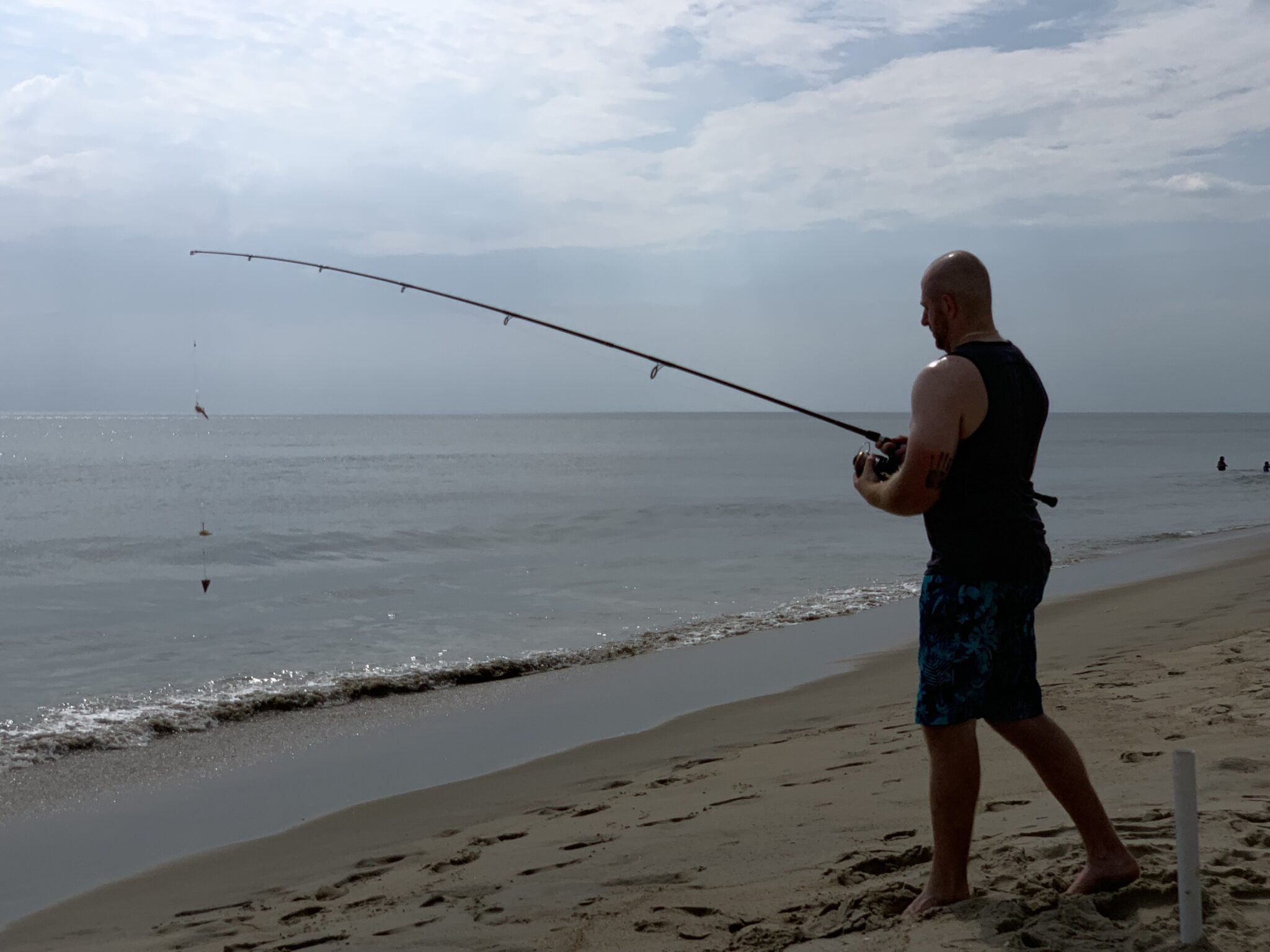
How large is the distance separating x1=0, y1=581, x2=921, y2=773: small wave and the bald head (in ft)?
19.7

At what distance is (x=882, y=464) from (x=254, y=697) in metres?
6.27

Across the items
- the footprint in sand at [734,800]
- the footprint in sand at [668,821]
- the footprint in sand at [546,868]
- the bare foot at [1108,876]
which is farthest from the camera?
the footprint in sand at [734,800]

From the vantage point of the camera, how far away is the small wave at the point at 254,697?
267 inches

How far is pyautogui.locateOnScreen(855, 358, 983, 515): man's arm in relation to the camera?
2.54 m

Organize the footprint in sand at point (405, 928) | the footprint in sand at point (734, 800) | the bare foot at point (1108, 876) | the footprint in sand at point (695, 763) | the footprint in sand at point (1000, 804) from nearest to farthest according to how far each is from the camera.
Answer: the bare foot at point (1108, 876) → the footprint in sand at point (405, 928) → the footprint in sand at point (1000, 804) → the footprint in sand at point (734, 800) → the footprint in sand at point (695, 763)

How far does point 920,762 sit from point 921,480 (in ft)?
7.74

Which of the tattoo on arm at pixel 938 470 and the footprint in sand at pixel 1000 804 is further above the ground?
the tattoo on arm at pixel 938 470

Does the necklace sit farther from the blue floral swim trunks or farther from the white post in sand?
the white post in sand

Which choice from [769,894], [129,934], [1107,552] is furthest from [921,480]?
[1107,552]

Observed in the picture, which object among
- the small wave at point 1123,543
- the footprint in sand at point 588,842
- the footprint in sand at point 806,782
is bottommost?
the small wave at point 1123,543

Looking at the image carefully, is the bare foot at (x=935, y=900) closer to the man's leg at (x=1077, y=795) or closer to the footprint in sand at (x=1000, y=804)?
the man's leg at (x=1077, y=795)

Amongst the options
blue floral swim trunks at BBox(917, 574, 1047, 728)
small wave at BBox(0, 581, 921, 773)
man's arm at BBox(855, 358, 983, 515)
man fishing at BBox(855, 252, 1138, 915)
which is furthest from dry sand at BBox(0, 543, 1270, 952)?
small wave at BBox(0, 581, 921, 773)

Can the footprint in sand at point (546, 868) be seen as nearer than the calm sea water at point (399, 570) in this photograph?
Yes

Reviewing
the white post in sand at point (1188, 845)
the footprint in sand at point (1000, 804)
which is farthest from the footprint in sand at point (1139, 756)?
the white post in sand at point (1188, 845)
